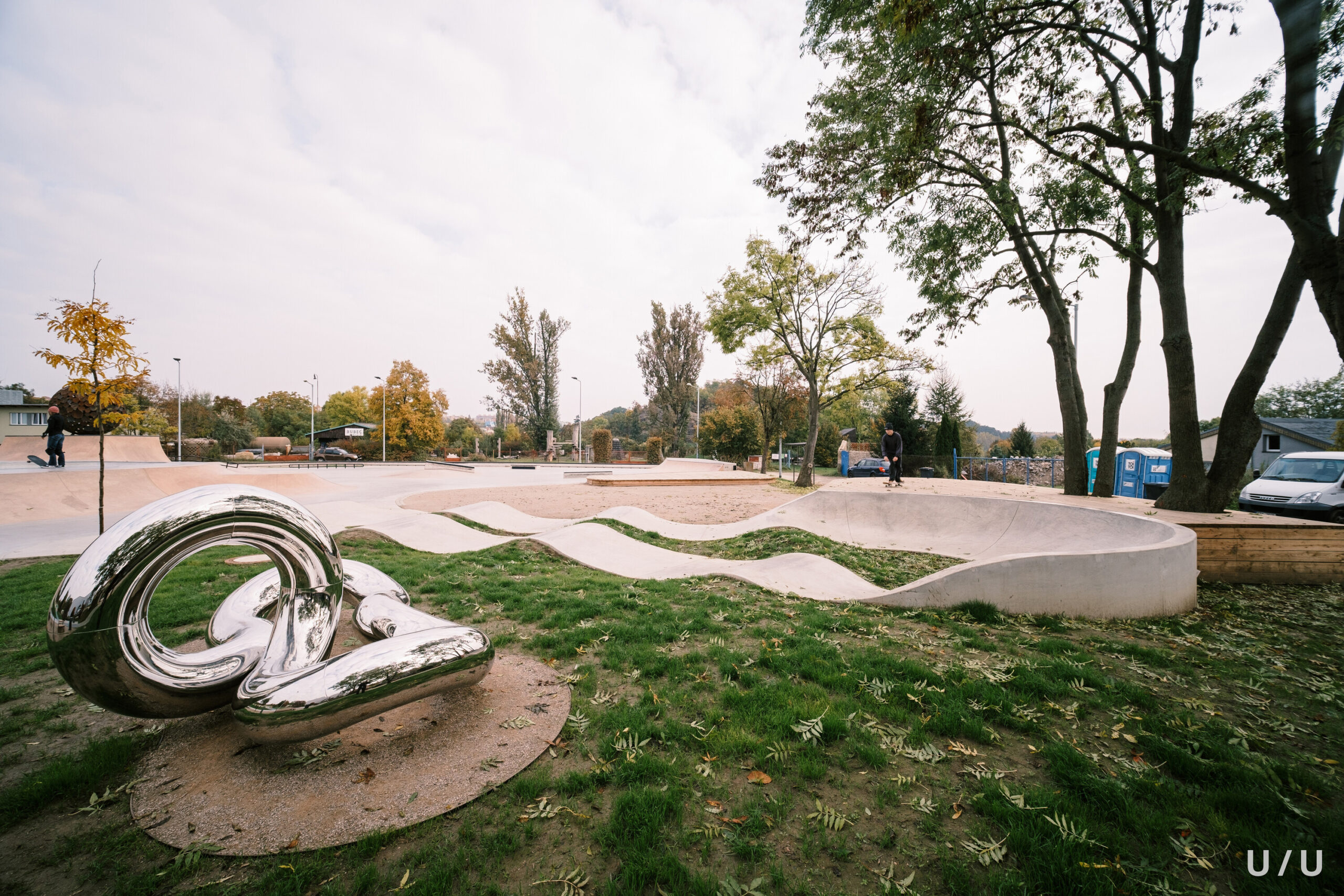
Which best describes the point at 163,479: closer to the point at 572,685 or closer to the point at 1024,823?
the point at 572,685

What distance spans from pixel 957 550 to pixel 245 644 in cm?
945

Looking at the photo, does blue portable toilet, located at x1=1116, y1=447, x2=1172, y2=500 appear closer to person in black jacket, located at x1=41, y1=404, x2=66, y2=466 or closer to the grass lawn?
the grass lawn

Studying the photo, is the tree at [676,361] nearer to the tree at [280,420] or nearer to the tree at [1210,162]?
the tree at [1210,162]

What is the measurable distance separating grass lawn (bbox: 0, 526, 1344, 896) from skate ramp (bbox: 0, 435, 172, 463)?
2582 cm

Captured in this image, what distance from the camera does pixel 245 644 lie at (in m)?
2.68

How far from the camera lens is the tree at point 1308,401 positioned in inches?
1941

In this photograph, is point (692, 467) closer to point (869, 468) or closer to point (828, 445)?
point (869, 468)

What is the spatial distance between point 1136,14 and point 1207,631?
9179 millimetres

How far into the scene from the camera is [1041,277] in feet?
32.0

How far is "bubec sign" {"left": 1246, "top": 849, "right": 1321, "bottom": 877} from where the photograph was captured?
195 centimetres

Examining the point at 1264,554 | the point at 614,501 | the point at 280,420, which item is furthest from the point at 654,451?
the point at 280,420

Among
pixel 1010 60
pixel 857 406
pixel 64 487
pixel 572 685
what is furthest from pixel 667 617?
pixel 857 406

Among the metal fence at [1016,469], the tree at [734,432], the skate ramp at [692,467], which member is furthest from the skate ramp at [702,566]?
the tree at [734,432]

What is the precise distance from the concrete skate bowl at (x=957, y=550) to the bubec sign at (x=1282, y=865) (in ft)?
10.5
